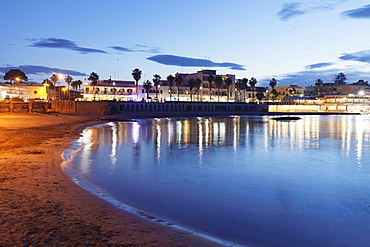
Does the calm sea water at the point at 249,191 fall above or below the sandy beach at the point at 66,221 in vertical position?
below

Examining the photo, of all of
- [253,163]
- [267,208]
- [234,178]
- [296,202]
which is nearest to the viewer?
[267,208]

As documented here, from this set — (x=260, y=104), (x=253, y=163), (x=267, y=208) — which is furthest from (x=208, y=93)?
(x=267, y=208)

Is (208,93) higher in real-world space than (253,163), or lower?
higher

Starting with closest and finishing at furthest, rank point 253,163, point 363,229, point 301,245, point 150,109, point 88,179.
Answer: point 301,245, point 363,229, point 88,179, point 253,163, point 150,109

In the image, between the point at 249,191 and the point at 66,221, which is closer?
the point at 66,221

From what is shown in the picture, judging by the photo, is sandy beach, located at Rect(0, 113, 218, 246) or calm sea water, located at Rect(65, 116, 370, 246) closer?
sandy beach, located at Rect(0, 113, 218, 246)

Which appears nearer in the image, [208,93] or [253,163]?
[253,163]

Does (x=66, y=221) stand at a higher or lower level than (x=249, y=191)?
higher

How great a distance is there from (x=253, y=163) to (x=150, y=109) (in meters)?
78.9

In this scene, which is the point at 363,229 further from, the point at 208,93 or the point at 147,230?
the point at 208,93

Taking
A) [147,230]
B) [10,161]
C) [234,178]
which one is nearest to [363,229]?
[147,230]

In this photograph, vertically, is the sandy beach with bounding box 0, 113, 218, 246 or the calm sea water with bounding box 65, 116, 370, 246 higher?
the sandy beach with bounding box 0, 113, 218, 246

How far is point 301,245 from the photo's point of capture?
6.12 metres

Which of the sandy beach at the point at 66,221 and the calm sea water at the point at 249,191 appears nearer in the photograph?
the sandy beach at the point at 66,221
